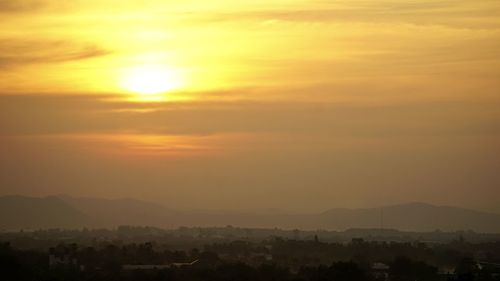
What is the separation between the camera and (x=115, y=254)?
110625 millimetres

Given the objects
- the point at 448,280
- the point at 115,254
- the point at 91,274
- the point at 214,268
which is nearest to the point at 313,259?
the point at 115,254

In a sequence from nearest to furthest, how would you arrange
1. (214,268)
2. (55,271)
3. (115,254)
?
(55,271) → (214,268) → (115,254)

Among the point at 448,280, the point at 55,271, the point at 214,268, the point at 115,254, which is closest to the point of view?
the point at 448,280

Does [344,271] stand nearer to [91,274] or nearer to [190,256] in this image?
[91,274]

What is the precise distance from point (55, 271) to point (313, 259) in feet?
128

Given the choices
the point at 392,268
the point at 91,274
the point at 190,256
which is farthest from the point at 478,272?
the point at 190,256

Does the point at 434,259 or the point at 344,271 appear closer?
the point at 344,271

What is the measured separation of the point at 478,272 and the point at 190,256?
119 ft

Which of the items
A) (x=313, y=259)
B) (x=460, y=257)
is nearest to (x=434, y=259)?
(x=460, y=257)

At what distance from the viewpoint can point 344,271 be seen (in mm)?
77312

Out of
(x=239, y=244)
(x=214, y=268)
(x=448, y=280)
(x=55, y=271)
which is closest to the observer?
(x=448, y=280)

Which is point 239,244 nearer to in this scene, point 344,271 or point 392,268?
point 392,268

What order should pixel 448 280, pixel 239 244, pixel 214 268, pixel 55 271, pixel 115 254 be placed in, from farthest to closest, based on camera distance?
pixel 239 244 → pixel 115 254 → pixel 214 268 → pixel 55 271 → pixel 448 280

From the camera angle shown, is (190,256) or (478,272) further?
(190,256)
